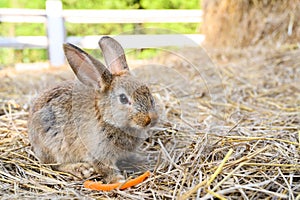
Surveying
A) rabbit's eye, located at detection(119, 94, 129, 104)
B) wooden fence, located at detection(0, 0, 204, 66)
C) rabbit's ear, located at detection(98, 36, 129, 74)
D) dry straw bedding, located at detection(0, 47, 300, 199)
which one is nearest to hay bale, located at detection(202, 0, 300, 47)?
wooden fence, located at detection(0, 0, 204, 66)

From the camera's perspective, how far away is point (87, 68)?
1915mm

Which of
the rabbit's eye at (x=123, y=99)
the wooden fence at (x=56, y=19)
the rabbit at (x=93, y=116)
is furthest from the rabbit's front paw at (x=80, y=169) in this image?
the wooden fence at (x=56, y=19)

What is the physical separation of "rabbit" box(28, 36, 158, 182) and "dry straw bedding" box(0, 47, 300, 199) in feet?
0.44

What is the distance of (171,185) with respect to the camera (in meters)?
1.89

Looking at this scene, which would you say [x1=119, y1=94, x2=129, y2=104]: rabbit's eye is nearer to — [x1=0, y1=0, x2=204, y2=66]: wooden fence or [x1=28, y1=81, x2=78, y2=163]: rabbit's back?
[x1=28, y1=81, x2=78, y2=163]: rabbit's back

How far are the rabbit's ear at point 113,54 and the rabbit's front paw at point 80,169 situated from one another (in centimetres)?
56

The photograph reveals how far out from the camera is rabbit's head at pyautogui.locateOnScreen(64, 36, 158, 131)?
1867 mm

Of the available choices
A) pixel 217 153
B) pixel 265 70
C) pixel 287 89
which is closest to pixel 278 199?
pixel 217 153

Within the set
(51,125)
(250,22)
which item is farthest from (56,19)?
(51,125)

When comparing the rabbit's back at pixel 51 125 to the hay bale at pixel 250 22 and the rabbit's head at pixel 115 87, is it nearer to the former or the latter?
the rabbit's head at pixel 115 87

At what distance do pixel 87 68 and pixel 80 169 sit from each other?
1.94 ft

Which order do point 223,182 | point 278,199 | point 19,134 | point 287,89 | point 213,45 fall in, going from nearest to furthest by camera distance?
point 278,199, point 223,182, point 19,134, point 287,89, point 213,45

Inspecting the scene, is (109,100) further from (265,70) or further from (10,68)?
(10,68)

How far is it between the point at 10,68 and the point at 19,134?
4.01m
